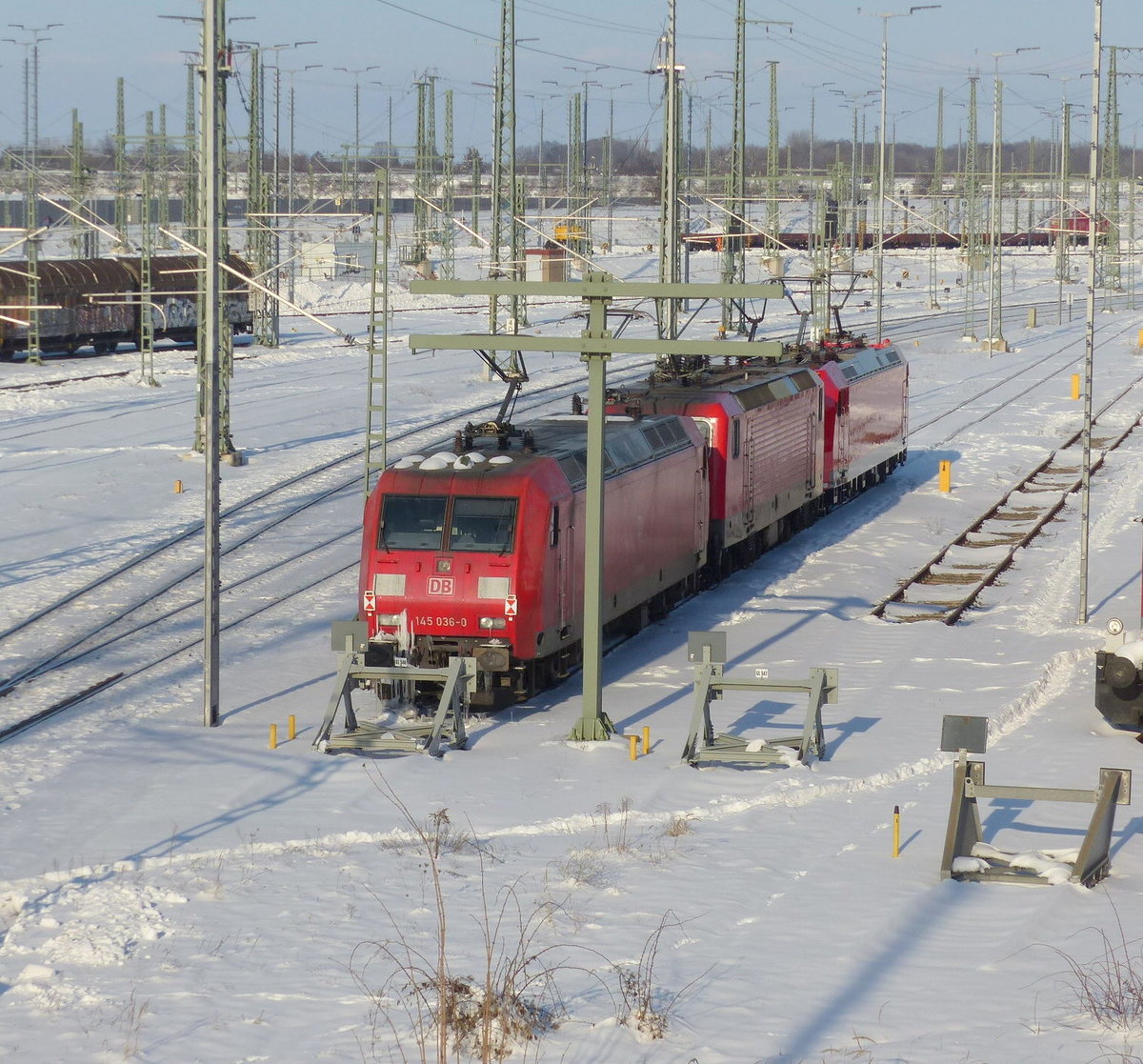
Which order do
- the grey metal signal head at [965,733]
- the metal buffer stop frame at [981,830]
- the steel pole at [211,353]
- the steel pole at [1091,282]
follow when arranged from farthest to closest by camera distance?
the steel pole at [1091,282], the steel pole at [211,353], the grey metal signal head at [965,733], the metal buffer stop frame at [981,830]

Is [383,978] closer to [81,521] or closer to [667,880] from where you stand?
[667,880]

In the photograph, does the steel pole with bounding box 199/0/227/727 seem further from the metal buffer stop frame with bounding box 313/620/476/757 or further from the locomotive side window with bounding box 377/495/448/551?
the locomotive side window with bounding box 377/495/448/551

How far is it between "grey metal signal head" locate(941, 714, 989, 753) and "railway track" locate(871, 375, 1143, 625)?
1017 centimetres

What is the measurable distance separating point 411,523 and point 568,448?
8.50 ft

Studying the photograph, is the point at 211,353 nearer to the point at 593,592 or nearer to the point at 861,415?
the point at 593,592

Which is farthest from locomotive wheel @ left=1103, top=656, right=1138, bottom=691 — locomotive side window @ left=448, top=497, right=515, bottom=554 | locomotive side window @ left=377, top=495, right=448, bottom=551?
locomotive side window @ left=377, top=495, right=448, bottom=551

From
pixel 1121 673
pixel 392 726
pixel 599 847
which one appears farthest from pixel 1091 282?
pixel 599 847

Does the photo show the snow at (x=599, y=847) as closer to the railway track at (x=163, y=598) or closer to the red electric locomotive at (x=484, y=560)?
the railway track at (x=163, y=598)

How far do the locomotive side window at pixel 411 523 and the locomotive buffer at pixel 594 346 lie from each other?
2047 millimetres

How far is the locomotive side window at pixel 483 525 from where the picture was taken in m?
19.5

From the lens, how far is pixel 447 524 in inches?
778

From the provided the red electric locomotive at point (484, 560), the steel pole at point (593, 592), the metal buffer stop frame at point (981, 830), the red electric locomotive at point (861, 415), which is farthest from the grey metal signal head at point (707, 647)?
the red electric locomotive at point (861, 415)

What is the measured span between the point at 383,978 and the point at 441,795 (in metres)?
4.63

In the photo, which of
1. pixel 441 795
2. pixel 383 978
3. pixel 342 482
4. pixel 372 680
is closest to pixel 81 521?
pixel 342 482
